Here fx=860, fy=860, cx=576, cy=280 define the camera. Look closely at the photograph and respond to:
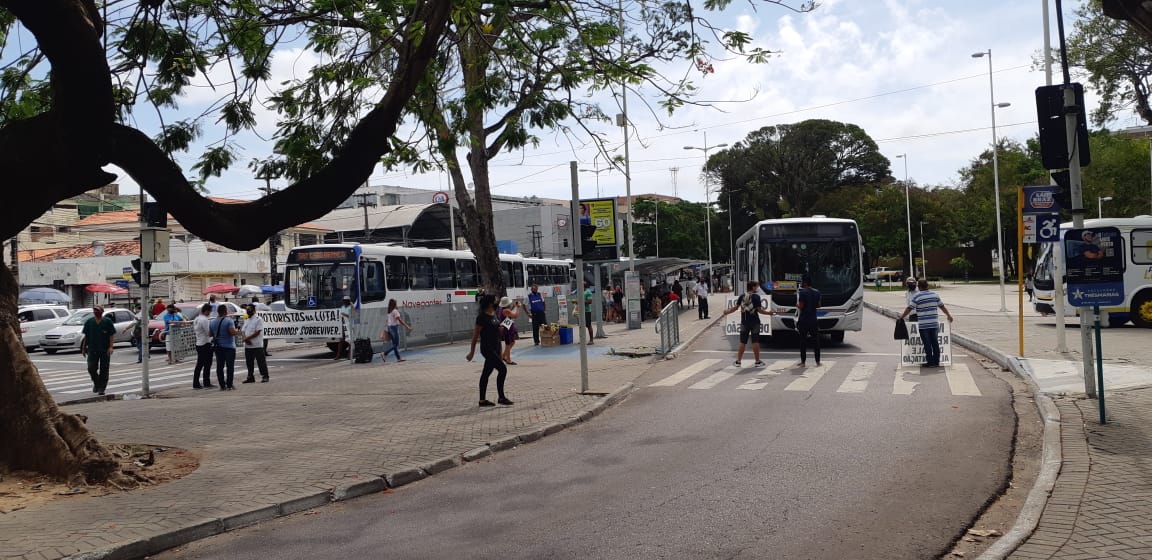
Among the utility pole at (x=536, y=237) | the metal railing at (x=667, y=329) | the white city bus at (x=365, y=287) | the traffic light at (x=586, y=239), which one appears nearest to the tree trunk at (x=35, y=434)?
the traffic light at (x=586, y=239)

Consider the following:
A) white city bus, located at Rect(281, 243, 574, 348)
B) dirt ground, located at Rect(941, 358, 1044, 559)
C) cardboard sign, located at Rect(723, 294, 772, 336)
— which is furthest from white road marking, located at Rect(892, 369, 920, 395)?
white city bus, located at Rect(281, 243, 574, 348)

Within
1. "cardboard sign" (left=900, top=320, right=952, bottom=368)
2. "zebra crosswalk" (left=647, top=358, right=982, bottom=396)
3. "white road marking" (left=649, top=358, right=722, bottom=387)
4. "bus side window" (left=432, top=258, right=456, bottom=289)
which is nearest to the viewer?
"zebra crosswalk" (left=647, top=358, right=982, bottom=396)

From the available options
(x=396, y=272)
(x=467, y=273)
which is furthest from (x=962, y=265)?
(x=396, y=272)

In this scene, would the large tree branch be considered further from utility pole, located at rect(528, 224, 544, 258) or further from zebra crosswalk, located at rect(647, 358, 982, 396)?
utility pole, located at rect(528, 224, 544, 258)

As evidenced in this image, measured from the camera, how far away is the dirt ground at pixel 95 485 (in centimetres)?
742

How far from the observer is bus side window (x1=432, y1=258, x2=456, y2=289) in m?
28.8

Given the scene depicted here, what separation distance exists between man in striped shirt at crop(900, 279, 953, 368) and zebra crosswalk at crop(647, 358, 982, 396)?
37 centimetres

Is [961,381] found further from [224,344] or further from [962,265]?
[962,265]

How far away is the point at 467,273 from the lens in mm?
31219

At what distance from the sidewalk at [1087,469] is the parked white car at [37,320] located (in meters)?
30.6

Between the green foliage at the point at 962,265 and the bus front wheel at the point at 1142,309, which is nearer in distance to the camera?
the bus front wheel at the point at 1142,309

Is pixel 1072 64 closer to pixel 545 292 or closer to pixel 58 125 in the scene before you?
pixel 545 292

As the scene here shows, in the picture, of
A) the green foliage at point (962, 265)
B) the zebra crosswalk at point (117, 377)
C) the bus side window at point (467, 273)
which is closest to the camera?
the zebra crosswalk at point (117, 377)

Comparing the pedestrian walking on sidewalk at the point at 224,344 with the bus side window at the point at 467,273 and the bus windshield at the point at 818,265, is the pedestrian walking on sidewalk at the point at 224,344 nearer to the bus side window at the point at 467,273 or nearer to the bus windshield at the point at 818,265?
the bus windshield at the point at 818,265
